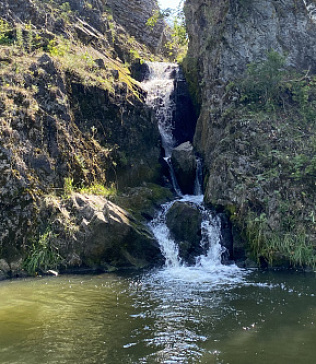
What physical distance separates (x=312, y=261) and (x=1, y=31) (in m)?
18.4

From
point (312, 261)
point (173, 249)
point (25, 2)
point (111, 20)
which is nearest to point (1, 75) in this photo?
point (25, 2)

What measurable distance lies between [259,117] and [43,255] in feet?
36.9

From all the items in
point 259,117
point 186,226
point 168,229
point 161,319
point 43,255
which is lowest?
point 161,319

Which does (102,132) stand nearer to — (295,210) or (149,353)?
(295,210)

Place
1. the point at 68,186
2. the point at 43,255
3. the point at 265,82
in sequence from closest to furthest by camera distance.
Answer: the point at 43,255 < the point at 68,186 < the point at 265,82

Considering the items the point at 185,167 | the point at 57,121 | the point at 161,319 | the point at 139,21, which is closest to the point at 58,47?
the point at 57,121

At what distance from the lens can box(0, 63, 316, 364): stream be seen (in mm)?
6957

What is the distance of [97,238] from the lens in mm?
14125

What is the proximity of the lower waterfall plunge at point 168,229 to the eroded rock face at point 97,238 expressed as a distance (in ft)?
2.32

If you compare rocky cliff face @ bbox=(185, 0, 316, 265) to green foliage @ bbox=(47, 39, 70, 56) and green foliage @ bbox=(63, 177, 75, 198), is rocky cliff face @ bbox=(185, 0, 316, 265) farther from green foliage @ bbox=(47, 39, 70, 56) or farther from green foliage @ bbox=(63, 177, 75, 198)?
green foliage @ bbox=(47, 39, 70, 56)

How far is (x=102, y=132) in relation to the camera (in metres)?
18.4

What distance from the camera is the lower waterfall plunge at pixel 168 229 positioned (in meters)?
13.5

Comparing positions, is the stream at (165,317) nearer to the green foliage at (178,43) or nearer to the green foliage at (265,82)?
the green foliage at (265,82)

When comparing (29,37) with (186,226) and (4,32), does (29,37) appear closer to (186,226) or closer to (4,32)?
(4,32)
